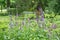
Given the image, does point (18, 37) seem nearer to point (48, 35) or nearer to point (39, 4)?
point (48, 35)

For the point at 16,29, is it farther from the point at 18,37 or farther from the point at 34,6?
the point at 34,6

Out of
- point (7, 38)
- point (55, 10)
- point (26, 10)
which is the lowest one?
point (26, 10)

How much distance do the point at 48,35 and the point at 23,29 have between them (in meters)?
0.64

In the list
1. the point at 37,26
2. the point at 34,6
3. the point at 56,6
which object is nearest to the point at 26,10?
the point at 34,6

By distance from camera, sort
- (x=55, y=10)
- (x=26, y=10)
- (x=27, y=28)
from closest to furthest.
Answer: (x=27, y=28) → (x=55, y=10) → (x=26, y=10)

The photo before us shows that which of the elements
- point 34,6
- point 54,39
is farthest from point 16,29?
point 34,6

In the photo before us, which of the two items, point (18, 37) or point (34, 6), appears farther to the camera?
point (34, 6)

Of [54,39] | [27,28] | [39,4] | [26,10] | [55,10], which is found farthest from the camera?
[26,10]

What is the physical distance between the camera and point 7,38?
17.5 ft

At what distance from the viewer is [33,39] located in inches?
207

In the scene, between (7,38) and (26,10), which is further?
(26,10)

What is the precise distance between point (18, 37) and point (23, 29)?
0.28 metres

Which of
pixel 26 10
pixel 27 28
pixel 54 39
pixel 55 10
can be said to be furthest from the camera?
pixel 26 10

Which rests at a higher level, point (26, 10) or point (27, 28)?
point (27, 28)
